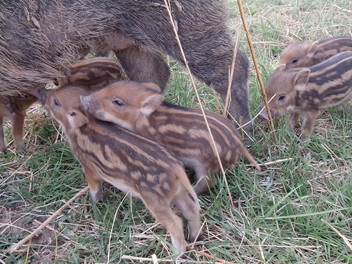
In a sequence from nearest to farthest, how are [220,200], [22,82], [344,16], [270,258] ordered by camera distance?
[270,258] → [220,200] → [22,82] → [344,16]

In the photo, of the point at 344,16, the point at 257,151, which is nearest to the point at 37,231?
the point at 257,151

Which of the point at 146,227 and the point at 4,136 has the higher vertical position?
the point at 4,136

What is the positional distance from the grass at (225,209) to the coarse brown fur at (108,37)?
0.49 metres

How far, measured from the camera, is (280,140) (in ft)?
9.18

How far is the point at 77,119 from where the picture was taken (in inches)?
90.1

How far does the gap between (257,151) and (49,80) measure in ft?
4.90

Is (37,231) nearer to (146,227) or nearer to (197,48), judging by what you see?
(146,227)

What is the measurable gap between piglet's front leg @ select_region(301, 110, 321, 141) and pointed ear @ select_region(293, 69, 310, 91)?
0.20m

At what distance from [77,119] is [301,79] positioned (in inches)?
60.1

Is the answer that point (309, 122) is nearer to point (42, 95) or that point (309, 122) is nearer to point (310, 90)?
point (310, 90)

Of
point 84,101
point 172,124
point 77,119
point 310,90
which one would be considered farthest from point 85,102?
point 310,90

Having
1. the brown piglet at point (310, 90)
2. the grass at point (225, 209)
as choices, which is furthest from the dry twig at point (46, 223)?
the brown piglet at point (310, 90)

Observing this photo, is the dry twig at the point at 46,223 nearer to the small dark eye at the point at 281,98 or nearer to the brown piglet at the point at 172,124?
the brown piglet at the point at 172,124

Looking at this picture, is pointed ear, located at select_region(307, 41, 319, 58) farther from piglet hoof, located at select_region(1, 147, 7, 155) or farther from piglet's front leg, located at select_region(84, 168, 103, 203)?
piglet hoof, located at select_region(1, 147, 7, 155)
